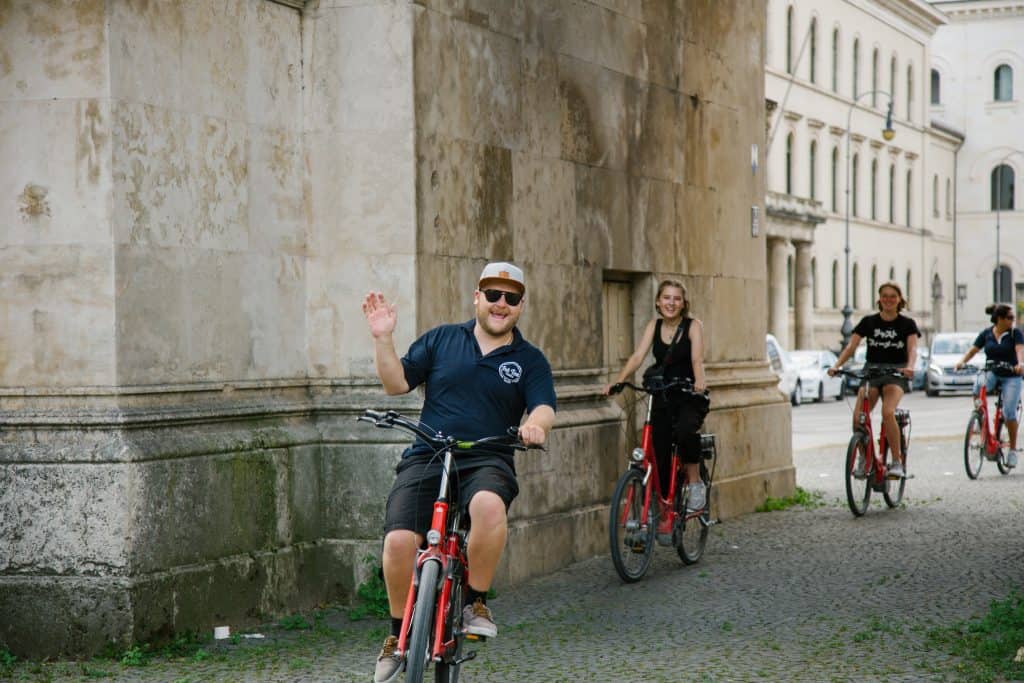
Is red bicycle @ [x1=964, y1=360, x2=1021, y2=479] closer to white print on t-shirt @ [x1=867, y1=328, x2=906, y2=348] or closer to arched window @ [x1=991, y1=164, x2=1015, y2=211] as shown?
white print on t-shirt @ [x1=867, y1=328, x2=906, y2=348]

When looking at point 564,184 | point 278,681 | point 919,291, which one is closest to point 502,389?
point 278,681

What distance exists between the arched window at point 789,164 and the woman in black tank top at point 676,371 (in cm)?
5483

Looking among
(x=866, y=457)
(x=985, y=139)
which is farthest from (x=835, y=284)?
(x=866, y=457)

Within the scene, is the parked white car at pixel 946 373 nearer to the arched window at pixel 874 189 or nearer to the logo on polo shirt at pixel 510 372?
A: the arched window at pixel 874 189

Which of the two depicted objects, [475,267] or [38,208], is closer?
[38,208]

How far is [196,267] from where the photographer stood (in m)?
9.08

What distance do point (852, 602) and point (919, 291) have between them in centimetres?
8067

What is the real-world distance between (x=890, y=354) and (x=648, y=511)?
15.1 feet

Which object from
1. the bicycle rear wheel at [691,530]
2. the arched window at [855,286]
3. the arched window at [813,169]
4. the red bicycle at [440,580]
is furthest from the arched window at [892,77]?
the red bicycle at [440,580]

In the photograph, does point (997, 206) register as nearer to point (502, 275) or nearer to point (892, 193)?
point (892, 193)

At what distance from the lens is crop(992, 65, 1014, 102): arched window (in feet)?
329

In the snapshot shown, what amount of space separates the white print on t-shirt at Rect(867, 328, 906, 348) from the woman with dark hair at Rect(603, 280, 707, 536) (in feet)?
12.4

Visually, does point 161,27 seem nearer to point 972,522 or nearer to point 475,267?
point 475,267

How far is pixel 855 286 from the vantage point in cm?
7550
